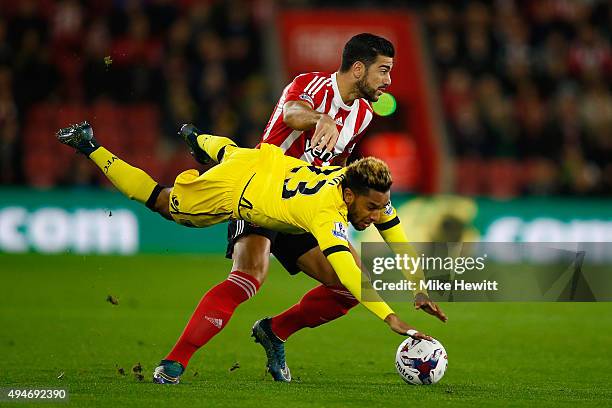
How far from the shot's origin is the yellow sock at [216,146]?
24.9ft

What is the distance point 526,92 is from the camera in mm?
20312

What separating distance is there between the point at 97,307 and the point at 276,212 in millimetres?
5551

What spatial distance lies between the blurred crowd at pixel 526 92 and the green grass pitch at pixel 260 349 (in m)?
5.76

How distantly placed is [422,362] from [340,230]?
1138 millimetres

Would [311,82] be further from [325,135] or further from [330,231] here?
[330,231]

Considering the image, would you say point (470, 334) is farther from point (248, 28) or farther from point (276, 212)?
point (248, 28)

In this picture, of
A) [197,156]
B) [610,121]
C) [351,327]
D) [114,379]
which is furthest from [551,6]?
[114,379]

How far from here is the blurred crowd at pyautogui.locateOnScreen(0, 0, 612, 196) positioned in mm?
17219

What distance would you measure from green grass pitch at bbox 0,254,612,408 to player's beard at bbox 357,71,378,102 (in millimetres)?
1919

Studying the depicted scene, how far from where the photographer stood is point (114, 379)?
7180 mm

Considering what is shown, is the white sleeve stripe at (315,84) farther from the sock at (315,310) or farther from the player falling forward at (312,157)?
the sock at (315,310)

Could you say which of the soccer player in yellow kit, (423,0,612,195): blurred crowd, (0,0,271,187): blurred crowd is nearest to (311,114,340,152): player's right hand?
the soccer player in yellow kit

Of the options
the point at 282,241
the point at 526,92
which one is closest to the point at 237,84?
the point at 526,92

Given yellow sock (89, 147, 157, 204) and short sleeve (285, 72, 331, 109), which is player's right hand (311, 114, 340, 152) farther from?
yellow sock (89, 147, 157, 204)
